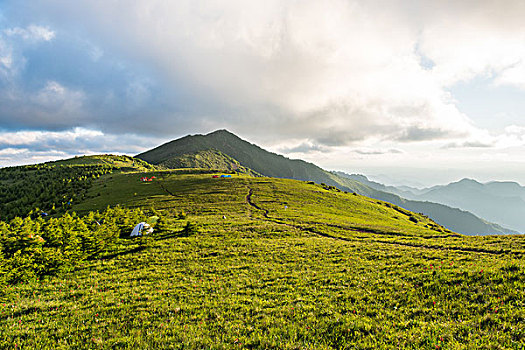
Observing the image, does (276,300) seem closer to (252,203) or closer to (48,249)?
(48,249)

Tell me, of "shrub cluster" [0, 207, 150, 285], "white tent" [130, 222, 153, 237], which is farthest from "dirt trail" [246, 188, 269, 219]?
"shrub cluster" [0, 207, 150, 285]

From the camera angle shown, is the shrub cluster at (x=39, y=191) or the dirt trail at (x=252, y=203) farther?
the shrub cluster at (x=39, y=191)

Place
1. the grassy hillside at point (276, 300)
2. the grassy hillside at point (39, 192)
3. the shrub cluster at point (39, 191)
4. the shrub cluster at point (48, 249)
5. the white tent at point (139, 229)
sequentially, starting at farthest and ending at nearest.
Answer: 1. the shrub cluster at point (39, 191)
2. the grassy hillside at point (39, 192)
3. the white tent at point (139, 229)
4. the shrub cluster at point (48, 249)
5. the grassy hillside at point (276, 300)

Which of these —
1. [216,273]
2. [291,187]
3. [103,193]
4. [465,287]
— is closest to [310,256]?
[216,273]

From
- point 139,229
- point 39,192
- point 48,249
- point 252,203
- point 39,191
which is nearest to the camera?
point 48,249

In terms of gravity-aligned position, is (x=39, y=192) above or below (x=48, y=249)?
below

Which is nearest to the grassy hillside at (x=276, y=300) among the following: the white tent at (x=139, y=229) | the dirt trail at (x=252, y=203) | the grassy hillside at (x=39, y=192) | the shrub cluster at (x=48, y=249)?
the shrub cluster at (x=48, y=249)

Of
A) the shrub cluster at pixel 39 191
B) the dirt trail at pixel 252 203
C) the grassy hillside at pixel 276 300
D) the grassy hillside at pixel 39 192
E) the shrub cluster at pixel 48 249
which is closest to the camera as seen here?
the grassy hillside at pixel 276 300

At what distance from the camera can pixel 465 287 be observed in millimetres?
12023

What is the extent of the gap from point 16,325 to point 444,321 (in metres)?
22.1

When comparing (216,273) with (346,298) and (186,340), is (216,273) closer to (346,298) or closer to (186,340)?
(186,340)

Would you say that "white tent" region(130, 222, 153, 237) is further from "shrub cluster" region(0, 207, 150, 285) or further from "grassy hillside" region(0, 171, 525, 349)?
"grassy hillside" region(0, 171, 525, 349)

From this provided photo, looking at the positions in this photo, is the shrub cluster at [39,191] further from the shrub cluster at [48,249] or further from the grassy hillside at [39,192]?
the shrub cluster at [48,249]

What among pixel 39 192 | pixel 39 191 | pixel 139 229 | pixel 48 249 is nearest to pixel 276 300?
pixel 48 249
